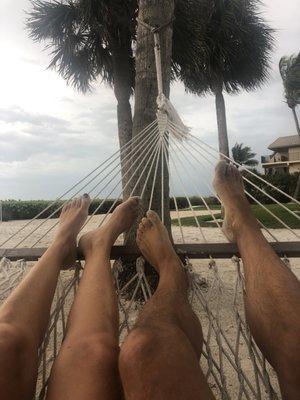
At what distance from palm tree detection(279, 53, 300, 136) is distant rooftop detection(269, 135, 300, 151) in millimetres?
8717

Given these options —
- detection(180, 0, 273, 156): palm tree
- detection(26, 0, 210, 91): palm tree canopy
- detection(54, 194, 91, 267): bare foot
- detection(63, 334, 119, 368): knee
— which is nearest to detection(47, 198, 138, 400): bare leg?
detection(63, 334, 119, 368): knee

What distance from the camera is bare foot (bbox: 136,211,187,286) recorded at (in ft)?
2.87

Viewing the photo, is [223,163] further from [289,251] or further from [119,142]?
[119,142]

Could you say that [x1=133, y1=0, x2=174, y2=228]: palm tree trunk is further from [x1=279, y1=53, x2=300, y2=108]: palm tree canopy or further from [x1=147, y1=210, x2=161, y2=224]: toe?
[x1=279, y1=53, x2=300, y2=108]: palm tree canopy

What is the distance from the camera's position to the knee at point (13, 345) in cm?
61

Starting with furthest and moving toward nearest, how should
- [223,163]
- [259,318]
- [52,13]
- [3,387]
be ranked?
1. [52,13]
2. [223,163]
3. [259,318]
4. [3,387]

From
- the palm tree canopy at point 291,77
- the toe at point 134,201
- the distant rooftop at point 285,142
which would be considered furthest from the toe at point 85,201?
the distant rooftop at point 285,142

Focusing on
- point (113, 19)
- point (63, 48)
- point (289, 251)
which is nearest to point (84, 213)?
point (289, 251)

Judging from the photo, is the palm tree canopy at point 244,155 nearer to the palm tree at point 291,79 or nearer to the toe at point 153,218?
the palm tree at point 291,79

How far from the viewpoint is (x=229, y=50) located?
8.02 m

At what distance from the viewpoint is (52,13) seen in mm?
5785

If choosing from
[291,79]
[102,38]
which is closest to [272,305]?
[102,38]

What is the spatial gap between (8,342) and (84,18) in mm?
5391

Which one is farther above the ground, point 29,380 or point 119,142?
point 119,142
